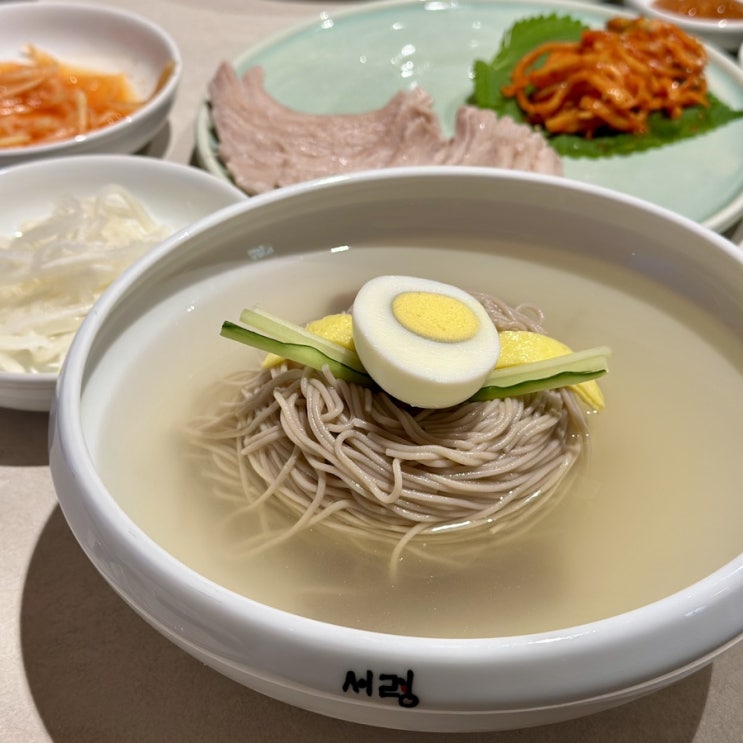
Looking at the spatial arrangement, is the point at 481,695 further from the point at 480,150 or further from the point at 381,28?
the point at 381,28

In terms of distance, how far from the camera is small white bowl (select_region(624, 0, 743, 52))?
2.55 metres

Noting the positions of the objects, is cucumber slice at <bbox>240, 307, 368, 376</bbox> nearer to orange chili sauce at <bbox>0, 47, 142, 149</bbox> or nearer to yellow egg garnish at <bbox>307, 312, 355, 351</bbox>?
yellow egg garnish at <bbox>307, 312, 355, 351</bbox>

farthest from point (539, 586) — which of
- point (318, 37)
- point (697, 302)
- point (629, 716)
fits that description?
point (318, 37)

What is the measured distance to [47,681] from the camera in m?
0.98

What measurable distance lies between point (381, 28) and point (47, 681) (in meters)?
2.16

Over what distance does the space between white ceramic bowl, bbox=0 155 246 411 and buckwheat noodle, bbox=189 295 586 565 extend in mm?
803

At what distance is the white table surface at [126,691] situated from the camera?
914 millimetres

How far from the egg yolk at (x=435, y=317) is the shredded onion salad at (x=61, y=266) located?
A: 728 millimetres

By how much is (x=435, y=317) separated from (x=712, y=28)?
215 cm

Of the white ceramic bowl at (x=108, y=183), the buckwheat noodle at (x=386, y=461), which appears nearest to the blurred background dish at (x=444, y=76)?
the white ceramic bowl at (x=108, y=183)

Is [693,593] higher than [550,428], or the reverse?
[693,593]

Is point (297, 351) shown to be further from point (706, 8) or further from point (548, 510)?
point (706, 8)

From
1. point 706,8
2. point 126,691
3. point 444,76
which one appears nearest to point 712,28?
point 706,8

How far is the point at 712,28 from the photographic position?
8.36 feet
